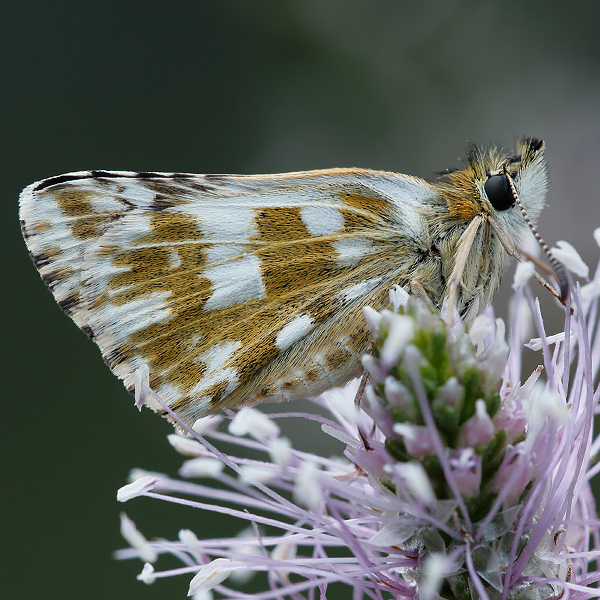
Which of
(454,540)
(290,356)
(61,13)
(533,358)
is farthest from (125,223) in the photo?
(61,13)

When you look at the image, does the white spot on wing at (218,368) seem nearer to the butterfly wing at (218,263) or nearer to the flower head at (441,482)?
the butterfly wing at (218,263)

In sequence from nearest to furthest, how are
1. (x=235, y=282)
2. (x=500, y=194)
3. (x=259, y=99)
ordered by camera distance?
(x=500, y=194), (x=235, y=282), (x=259, y=99)

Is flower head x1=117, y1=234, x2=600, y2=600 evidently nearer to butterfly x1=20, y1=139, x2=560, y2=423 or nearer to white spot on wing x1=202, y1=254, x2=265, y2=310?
butterfly x1=20, y1=139, x2=560, y2=423

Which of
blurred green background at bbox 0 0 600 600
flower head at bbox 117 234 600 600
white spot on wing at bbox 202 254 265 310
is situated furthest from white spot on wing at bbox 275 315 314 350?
blurred green background at bbox 0 0 600 600

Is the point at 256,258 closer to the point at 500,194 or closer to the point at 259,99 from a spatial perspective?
the point at 500,194

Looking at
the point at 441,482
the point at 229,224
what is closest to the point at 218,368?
the point at 229,224

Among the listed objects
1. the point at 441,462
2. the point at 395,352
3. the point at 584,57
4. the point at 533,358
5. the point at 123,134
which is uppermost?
the point at 584,57

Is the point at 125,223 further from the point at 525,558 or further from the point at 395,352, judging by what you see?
the point at 525,558
